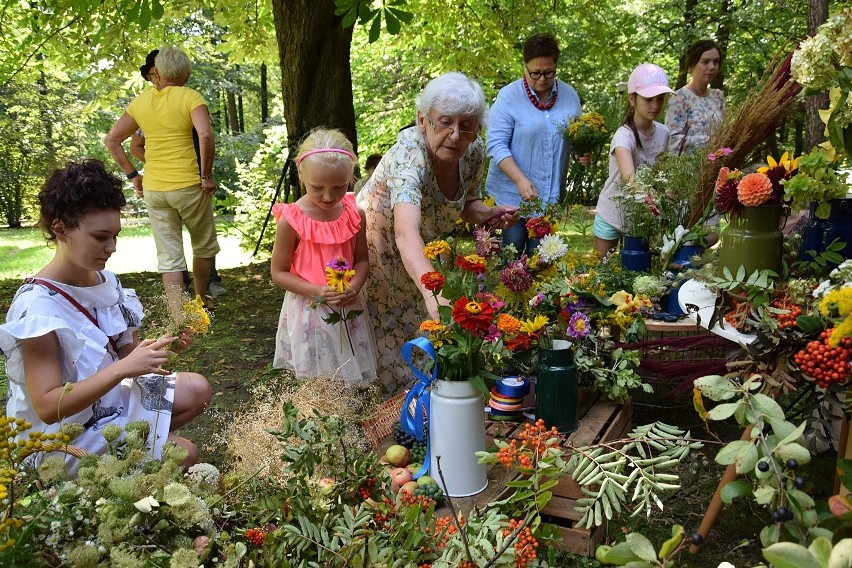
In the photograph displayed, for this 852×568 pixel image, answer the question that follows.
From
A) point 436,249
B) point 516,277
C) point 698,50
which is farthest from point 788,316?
point 698,50

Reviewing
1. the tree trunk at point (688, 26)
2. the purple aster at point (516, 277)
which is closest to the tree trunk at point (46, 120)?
the tree trunk at point (688, 26)

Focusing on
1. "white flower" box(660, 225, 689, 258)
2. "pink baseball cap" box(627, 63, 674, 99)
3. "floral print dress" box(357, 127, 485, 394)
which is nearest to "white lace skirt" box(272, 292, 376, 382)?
"floral print dress" box(357, 127, 485, 394)

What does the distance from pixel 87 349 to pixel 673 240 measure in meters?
2.22

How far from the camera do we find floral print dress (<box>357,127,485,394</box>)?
2332 mm

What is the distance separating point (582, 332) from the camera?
2096 mm

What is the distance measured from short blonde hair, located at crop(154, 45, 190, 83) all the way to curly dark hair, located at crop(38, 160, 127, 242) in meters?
2.86

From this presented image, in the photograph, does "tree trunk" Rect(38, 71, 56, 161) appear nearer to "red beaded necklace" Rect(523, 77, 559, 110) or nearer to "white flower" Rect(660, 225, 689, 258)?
"red beaded necklace" Rect(523, 77, 559, 110)

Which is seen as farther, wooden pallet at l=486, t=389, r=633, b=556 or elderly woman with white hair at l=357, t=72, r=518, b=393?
elderly woman with white hair at l=357, t=72, r=518, b=393

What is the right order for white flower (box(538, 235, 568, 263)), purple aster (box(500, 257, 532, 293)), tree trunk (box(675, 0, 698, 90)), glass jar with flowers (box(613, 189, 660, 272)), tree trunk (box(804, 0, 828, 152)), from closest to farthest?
purple aster (box(500, 257, 532, 293))
white flower (box(538, 235, 568, 263))
glass jar with flowers (box(613, 189, 660, 272))
tree trunk (box(804, 0, 828, 152))
tree trunk (box(675, 0, 698, 90))

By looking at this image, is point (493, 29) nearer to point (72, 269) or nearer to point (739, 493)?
point (72, 269)

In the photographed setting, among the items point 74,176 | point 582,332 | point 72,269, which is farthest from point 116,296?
point 582,332

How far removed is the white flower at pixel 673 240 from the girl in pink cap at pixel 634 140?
0.65 m

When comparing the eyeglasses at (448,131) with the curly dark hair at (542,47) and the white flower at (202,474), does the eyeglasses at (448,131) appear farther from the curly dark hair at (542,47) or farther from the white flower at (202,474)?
the curly dark hair at (542,47)

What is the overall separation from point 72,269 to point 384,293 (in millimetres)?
1269
